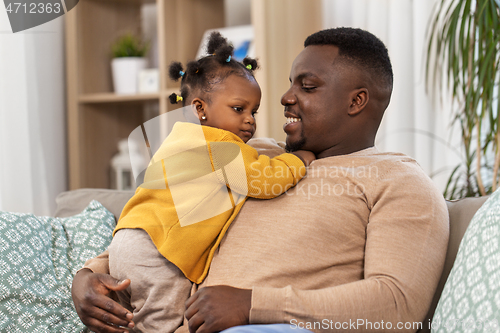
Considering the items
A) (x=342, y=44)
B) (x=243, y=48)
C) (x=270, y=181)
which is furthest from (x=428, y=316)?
(x=243, y=48)

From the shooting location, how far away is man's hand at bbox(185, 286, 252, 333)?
841mm

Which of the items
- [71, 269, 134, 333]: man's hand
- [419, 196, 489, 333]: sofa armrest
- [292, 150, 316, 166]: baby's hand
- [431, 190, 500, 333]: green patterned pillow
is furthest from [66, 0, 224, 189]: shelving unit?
[431, 190, 500, 333]: green patterned pillow

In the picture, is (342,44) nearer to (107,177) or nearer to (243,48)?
(243,48)

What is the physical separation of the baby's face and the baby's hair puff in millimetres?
22

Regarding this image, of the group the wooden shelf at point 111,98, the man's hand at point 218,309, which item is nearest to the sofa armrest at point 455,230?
the man's hand at point 218,309

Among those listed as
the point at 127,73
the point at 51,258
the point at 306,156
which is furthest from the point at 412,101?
the point at 51,258

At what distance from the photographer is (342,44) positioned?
1.18m

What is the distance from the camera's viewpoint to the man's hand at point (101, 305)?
958 millimetres

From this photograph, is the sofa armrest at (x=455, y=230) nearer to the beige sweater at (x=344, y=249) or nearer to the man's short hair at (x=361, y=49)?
the beige sweater at (x=344, y=249)

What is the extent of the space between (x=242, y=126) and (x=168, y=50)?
4.44 feet

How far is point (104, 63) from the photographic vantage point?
8.75ft

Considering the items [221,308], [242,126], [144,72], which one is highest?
[144,72]

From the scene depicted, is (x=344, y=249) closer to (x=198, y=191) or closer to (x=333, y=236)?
(x=333, y=236)

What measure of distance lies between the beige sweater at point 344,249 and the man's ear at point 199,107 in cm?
31
